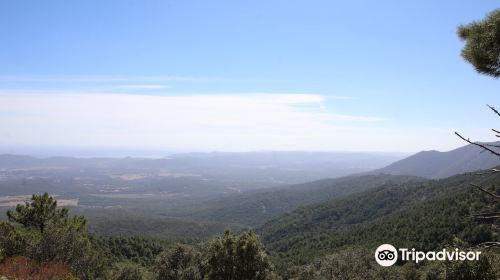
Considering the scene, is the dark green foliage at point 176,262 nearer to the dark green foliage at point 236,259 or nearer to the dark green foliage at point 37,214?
the dark green foliage at point 236,259

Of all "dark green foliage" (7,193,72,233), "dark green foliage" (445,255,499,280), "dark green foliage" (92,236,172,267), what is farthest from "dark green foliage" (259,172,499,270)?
"dark green foliage" (7,193,72,233)

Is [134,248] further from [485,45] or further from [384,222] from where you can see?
[485,45]

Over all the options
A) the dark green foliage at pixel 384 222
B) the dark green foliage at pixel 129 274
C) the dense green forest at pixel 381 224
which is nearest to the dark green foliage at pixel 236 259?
the dense green forest at pixel 381 224

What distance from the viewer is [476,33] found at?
739cm

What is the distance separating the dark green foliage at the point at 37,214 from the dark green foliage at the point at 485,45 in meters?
42.1

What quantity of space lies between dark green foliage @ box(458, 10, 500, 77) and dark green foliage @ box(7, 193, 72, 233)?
42150 mm

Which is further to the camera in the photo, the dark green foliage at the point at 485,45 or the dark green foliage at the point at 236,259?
the dark green foliage at the point at 236,259

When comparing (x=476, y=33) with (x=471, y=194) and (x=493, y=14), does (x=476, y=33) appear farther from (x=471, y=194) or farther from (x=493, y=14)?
(x=471, y=194)

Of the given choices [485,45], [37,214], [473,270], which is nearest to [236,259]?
[473,270]

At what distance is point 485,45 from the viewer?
286 inches

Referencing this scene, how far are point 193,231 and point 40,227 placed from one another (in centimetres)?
14657

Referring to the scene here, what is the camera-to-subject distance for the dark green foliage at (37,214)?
40.0m

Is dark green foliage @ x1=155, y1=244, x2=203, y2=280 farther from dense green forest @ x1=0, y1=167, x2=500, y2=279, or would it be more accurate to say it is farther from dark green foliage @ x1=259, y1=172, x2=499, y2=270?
dark green foliage @ x1=259, y1=172, x2=499, y2=270

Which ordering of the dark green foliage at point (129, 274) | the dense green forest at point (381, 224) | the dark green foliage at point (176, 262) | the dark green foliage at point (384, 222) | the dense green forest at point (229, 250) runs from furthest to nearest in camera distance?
the dark green foliage at point (384, 222), the dense green forest at point (381, 224), the dark green foliage at point (129, 274), the dark green foliage at point (176, 262), the dense green forest at point (229, 250)
